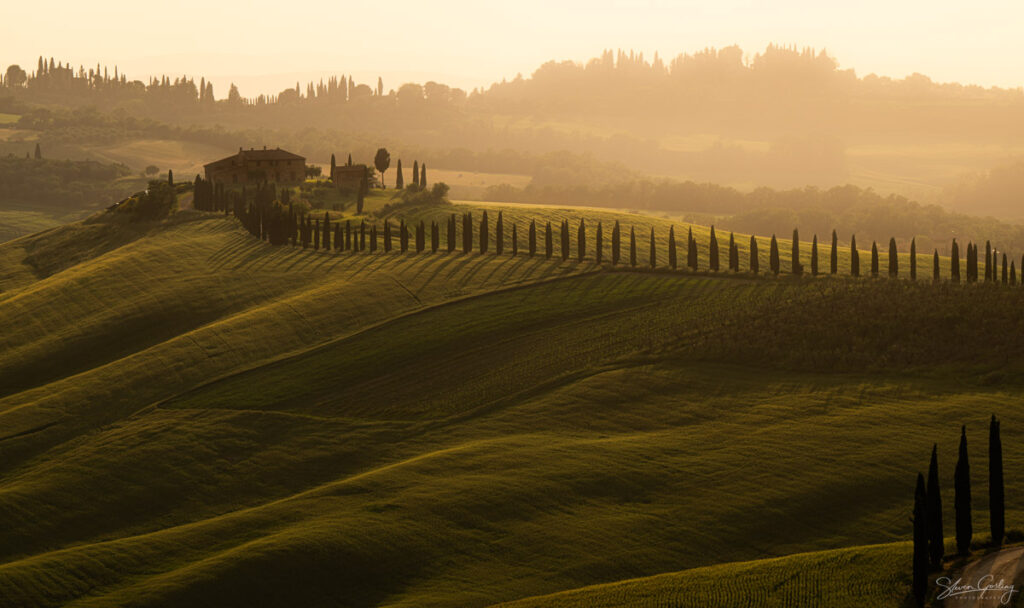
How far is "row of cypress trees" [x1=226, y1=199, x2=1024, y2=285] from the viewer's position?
11519 cm

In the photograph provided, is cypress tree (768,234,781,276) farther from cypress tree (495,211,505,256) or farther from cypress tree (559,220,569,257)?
cypress tree (495,211,505,256)

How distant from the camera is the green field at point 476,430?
62.4 meters

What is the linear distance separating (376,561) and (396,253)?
251 feet

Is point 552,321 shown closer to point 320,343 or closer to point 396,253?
point 320,343

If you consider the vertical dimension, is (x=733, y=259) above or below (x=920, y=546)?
above

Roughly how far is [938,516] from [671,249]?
259 feet

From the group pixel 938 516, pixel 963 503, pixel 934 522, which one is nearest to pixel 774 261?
pixel 963 503

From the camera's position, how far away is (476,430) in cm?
8475

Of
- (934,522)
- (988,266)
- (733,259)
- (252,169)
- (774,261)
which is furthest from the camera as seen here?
(252,169)

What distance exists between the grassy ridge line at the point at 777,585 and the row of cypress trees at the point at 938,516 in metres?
1.28

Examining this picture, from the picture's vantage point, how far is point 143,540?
229 ft

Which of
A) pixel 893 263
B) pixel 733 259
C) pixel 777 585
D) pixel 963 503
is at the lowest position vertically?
pixel 777 585

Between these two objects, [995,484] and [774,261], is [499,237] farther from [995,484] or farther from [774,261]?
[995,484]

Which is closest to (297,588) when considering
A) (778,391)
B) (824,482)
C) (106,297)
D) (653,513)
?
(653,513)
